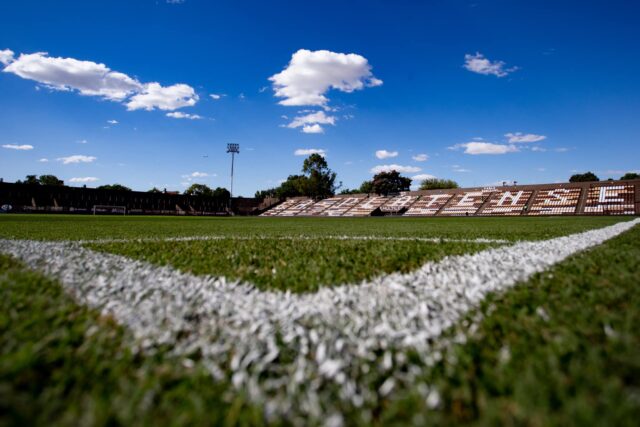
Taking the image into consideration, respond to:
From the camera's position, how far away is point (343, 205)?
6500cm

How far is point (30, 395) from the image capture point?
1231 millimetres

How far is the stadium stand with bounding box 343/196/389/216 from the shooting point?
187ft

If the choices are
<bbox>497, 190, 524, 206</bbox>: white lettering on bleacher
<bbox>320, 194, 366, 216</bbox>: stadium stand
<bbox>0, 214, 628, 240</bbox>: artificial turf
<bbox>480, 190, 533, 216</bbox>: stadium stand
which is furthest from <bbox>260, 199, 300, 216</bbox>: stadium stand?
<bbox>0, 214, 628, 240</bbox>: artificial turf

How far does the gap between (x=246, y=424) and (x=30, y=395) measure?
2.35ft

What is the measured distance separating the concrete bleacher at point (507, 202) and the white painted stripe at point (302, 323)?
48223 millimetres

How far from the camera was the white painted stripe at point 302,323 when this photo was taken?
4.47 ft

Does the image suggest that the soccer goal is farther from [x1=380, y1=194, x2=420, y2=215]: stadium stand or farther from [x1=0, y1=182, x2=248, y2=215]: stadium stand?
[x1=380, y1=194, x2=420, y2=215]: stadium stand

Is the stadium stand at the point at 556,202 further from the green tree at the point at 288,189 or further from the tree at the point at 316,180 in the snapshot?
the green tree at the point at 288,189

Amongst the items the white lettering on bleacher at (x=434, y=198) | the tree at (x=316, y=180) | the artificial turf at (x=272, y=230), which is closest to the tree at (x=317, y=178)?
the tree at (x=316, y=180)

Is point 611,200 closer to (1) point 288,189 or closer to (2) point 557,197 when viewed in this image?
(2) point 557,197

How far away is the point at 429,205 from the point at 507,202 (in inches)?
399

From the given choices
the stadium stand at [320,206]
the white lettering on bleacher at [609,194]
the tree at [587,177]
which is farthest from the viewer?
the tree at [587,177]

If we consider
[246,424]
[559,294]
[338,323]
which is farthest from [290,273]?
[246,424]

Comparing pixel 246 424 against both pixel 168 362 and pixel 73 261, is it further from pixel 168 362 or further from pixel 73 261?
pixel 73 261
